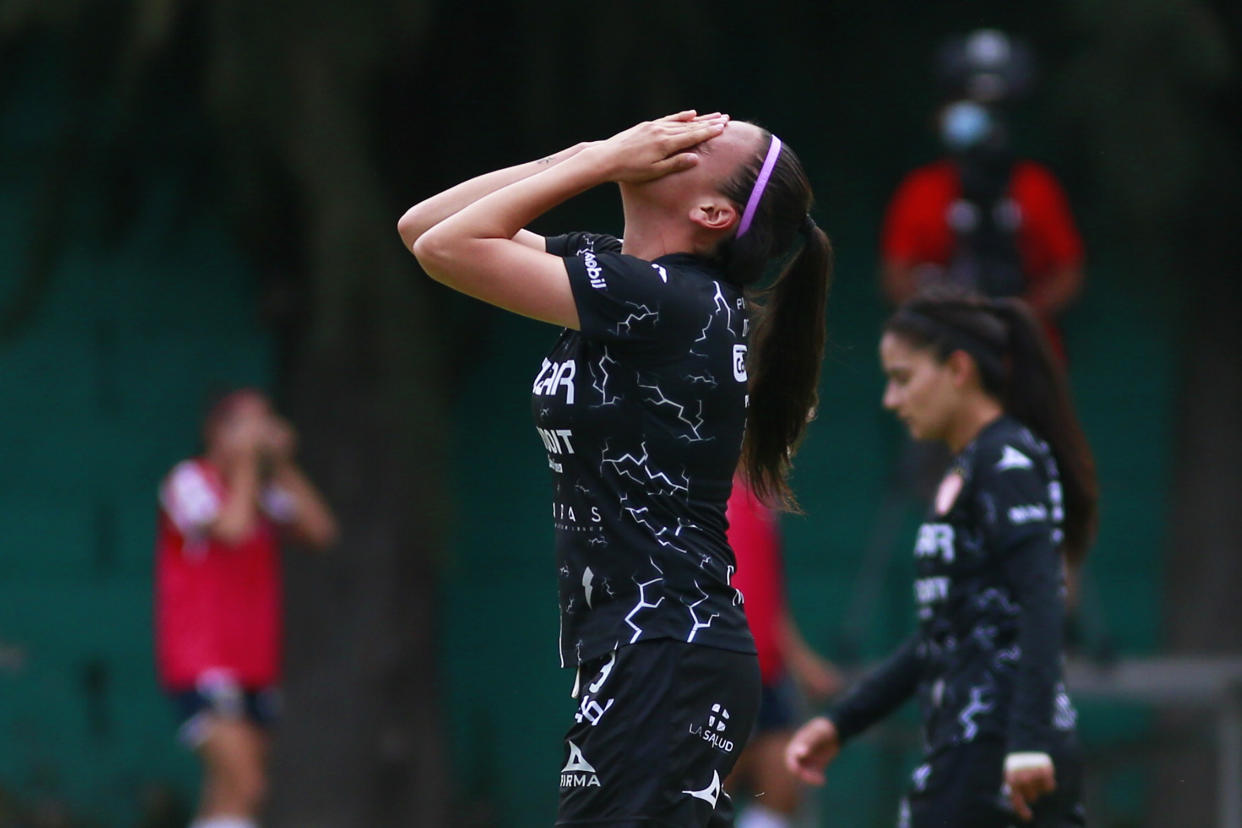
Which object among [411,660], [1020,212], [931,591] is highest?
[1020,212]

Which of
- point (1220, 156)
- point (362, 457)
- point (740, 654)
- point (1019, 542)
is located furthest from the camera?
point (362, 457)

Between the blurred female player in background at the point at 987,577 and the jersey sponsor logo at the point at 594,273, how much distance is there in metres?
1.26

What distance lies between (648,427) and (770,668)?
3.93 meters

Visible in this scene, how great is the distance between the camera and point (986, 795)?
3.61 metres

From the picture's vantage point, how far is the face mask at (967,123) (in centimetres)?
611

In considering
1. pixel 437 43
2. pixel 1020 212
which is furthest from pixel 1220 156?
pixel 437 43

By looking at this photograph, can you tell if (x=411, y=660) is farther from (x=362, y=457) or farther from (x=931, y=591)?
→ (x=931, y=591)

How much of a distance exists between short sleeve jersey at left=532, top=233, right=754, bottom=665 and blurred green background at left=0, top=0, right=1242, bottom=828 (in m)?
3.46

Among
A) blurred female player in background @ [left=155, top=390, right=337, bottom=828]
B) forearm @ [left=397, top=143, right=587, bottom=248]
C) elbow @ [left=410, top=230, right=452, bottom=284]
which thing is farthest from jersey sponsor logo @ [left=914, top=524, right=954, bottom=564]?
blurred female player in background @ [left=155, top=390, right=337, bottom=828]

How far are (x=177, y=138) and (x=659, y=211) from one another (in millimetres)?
4346

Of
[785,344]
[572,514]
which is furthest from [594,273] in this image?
[785,344]

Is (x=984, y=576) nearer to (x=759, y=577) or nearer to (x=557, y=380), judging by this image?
(x=557, y=380)

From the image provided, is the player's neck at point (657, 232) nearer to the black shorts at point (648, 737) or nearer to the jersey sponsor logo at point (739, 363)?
the jersey sponsor logo at point (739, 363)

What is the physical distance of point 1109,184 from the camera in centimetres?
654
